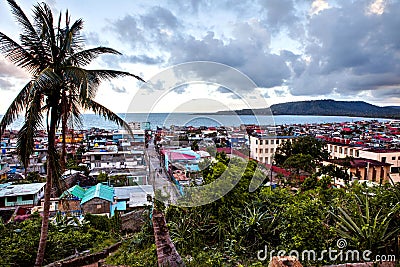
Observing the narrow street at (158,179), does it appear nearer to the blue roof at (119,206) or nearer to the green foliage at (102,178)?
the blue roof at (119,206)

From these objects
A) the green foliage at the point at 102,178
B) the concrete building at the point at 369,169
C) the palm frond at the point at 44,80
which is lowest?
the green foliage at the point at 102,178

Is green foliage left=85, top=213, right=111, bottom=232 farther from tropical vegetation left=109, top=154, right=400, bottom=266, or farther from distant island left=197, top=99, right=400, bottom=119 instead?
distant island left=197, top=99, right=400, bottom=119

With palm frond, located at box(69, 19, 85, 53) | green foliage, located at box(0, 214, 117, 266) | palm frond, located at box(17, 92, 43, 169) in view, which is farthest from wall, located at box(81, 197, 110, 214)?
palm frond, located at box(69, 19, 85, 53)

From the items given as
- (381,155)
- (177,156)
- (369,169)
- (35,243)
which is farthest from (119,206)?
(381,155)

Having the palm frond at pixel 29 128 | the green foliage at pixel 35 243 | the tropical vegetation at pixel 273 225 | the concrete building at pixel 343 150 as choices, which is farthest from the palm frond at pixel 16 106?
the concrete building at pixel 343 150

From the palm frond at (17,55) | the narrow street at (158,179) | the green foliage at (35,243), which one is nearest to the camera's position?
the palm frond at (17,55)

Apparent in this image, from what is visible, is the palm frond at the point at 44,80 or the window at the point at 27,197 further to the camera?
the window at the point at 27,197
